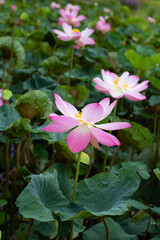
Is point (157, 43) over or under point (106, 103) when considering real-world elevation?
under

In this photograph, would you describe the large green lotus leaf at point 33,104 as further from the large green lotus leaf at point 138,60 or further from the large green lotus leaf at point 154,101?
the large green lotus leaf at point 138,60

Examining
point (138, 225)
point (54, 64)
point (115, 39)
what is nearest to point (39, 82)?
point (54, 64)

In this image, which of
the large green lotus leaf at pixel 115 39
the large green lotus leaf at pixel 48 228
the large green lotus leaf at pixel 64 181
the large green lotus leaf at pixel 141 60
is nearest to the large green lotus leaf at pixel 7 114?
the large green lotus leaf at pixel 64 181

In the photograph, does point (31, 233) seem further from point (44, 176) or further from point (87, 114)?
point (87, 114)

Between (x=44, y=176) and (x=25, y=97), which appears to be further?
(x=25, y=97)

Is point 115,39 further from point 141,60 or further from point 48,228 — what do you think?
point 48,228

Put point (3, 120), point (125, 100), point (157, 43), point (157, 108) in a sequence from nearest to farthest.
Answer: point (3, 120) → point (157, 108) → point (125, 100) → point (157, 43)

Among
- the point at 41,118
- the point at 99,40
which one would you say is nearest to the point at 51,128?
the point at 41,118
